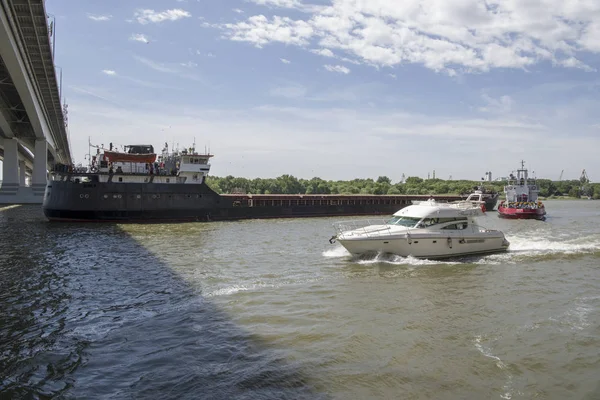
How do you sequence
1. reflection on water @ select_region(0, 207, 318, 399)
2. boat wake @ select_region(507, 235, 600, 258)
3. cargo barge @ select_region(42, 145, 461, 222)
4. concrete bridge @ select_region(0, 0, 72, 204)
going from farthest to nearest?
cargo barge @ select_region(42, 145, 461, 222) → concrete bridge @ select_region(0, 0, 72, 204) → boat wake @ select_region(507, 235, 600, 258) → reflection on water @ select_region(0, 207, 318, 399)

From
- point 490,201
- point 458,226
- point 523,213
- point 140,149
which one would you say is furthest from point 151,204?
point 490,201

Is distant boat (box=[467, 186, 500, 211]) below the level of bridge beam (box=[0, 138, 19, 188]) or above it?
below

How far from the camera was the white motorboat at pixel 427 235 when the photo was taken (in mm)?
19859

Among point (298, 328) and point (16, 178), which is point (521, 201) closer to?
point (298, 328)

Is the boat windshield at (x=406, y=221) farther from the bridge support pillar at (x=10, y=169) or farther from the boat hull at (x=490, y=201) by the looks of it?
the bridge support pillar at (x=10, y=169)

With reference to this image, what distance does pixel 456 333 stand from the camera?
1070 cm

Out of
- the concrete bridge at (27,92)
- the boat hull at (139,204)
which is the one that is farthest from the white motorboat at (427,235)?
the boat hull at (139,204)

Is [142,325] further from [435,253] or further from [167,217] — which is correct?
[167,217]

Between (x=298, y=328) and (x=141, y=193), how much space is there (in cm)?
3431

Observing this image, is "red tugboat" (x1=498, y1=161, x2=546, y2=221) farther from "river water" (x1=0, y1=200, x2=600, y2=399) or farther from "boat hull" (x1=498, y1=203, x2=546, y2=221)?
"river water" (x1=0, y1=200, x2=600, y2=399)

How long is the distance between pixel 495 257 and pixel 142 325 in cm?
1735

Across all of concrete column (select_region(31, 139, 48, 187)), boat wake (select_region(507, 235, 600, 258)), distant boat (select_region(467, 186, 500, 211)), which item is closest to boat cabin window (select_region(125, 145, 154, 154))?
concrete column (select_region(31, 139, 48, 187))

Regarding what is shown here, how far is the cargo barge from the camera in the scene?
38.8 meters

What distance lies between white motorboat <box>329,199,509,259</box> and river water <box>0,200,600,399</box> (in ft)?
2.39
